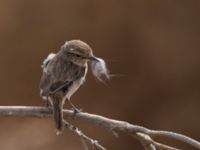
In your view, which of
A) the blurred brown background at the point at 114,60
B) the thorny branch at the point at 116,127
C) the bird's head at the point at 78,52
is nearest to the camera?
the thorny branch at the point at 116,127

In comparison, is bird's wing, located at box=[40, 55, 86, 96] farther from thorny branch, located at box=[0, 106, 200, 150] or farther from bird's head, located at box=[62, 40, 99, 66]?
thorny branch, located at box=[0, 106, 200, 150]

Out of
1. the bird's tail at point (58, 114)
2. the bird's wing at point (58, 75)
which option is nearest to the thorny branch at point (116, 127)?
the bird's tail at point (58, 114)

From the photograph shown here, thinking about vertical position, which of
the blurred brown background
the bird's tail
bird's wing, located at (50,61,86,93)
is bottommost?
the blurred brown background

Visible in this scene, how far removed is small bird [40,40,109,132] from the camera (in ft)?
9.55

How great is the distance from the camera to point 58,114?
2814 mm

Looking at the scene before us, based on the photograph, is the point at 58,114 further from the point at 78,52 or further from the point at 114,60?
the point at 114,60

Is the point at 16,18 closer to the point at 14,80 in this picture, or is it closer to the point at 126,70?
the point at 14,80

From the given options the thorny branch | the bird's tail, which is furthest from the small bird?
the thorny branch

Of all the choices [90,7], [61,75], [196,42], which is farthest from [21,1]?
[61,75]

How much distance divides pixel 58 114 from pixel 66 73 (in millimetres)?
269

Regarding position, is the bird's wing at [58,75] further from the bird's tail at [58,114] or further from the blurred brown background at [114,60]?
the blurred brown background at [114,60]

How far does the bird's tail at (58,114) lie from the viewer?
9.15 ft

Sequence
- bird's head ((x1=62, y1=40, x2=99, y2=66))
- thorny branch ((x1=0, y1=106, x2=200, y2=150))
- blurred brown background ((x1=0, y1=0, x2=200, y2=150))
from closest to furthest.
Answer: thorny branch ((x1=0, y1=106, x2=200, y2=150)) → bird's head ((x1=62, y1=40, x2=99, y2=66)) → blurred brown background ((x1=0, y1=0, x2=200, y2=150))

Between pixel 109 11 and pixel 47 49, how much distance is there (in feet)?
1.76
